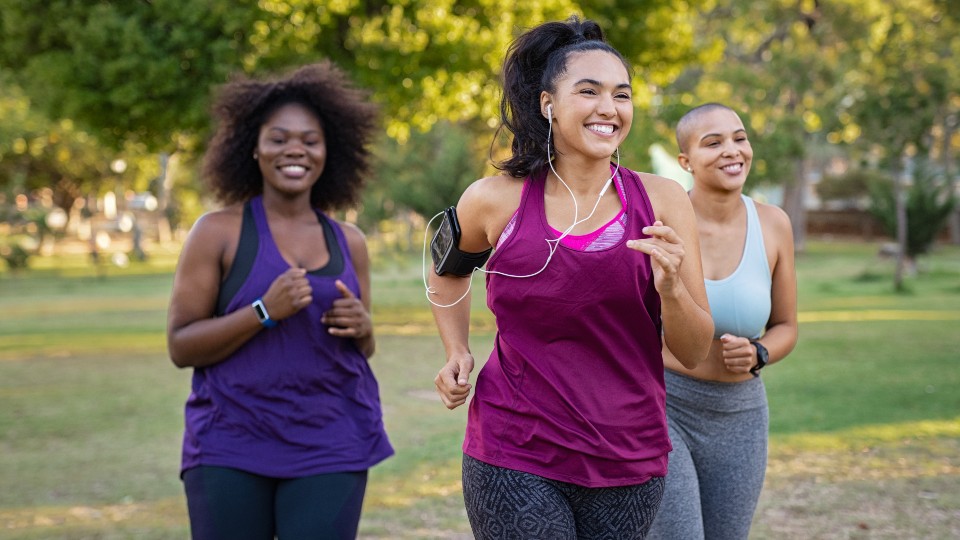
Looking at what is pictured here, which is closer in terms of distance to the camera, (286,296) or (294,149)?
(286,296)

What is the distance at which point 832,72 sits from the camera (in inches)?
1367

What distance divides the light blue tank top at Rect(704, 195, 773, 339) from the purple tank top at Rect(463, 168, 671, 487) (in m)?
1.06

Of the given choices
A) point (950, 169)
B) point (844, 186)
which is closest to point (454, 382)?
point (950, 169)

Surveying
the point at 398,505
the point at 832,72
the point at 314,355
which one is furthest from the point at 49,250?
the point at 314,355

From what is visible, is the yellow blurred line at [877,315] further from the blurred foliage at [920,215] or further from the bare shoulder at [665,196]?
the bare shoulder at [665,196]

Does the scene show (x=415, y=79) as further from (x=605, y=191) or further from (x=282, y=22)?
(x=605, y=191)

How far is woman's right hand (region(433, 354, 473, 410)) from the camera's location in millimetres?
2992

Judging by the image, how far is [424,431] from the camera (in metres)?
10.2

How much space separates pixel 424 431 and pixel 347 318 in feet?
21.3

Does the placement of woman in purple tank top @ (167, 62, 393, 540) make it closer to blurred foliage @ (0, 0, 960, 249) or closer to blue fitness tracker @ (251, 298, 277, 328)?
blue fitness tracker @ (251, 298, 277, 328)

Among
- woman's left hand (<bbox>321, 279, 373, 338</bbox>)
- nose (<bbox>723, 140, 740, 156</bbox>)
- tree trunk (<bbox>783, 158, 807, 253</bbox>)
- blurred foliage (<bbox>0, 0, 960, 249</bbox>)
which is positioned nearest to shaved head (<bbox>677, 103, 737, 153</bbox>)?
nose (<bbox>723, 140, 740, 156</bbox>)

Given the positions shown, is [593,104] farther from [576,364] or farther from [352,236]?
[352,236]

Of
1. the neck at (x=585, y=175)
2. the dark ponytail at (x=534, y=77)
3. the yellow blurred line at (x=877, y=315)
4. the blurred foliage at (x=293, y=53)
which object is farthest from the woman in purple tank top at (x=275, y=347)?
the yellow blurred line at (x=877, y=315)

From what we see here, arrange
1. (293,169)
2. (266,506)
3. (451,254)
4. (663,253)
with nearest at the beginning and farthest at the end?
(663,253), (451,254), (266,506), (293,169)
